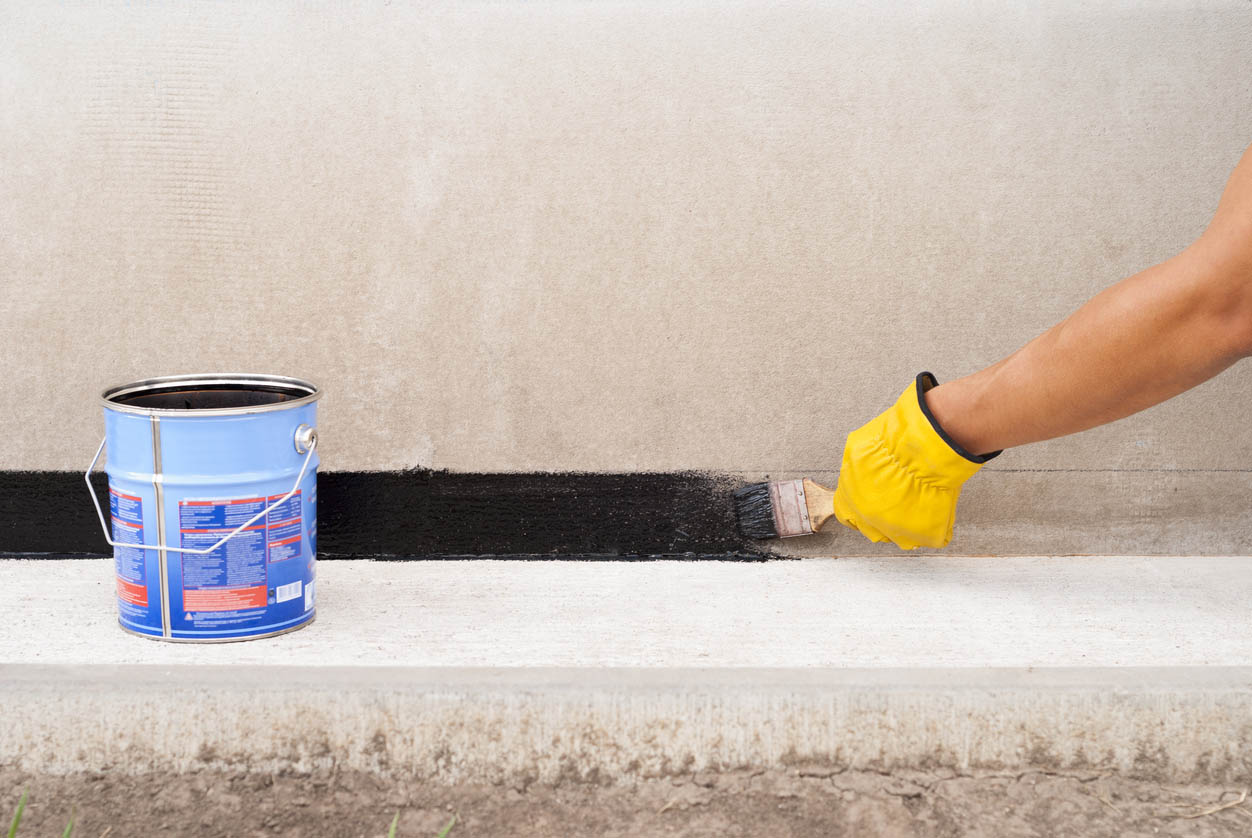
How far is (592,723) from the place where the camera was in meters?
1.24

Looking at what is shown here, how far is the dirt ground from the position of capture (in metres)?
1.15

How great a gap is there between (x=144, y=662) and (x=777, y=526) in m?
1.10

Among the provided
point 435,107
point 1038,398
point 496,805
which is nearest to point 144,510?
point 496,805

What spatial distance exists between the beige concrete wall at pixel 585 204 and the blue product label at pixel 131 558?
503 millimetres

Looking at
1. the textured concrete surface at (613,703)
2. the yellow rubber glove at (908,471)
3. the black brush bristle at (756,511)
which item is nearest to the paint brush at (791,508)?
the black brush bristle at (756,511)

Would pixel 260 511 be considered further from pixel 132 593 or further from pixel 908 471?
pixel 908 471

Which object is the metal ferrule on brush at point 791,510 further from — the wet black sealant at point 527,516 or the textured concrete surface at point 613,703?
the textured concrete surface at point 613,703

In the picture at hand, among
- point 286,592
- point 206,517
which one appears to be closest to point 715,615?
point 286,592

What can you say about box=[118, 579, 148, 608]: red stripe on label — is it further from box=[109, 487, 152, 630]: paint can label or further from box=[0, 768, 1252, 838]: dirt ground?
box=[0, 768, 1252, 838]: dirt ground

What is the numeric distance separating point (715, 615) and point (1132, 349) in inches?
28.6

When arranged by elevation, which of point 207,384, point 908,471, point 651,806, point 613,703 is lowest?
point 651,806

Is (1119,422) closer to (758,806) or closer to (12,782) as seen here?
(758,806)

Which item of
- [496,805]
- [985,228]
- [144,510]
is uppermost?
[985,228]

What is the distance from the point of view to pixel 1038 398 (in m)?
1.47
